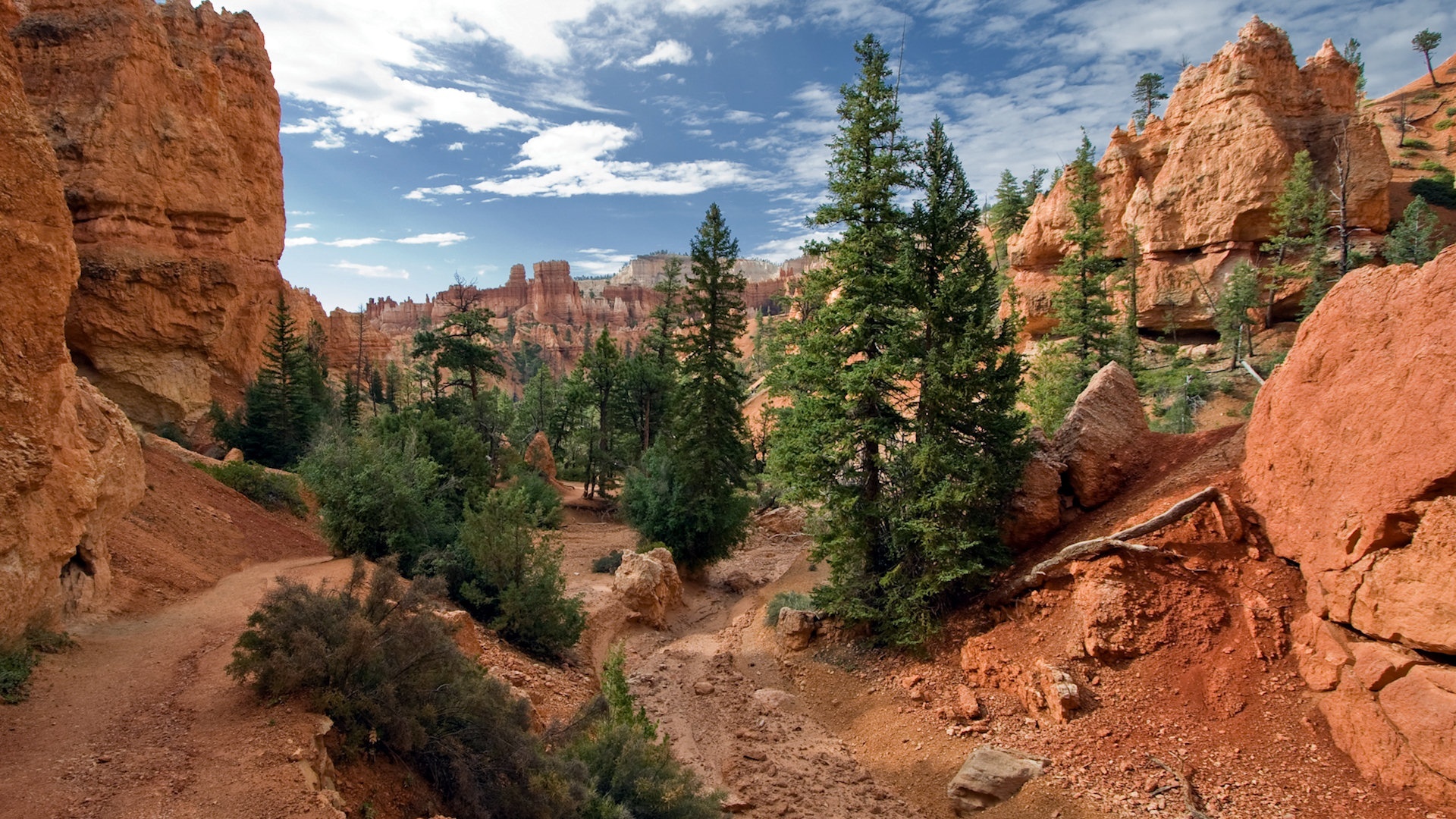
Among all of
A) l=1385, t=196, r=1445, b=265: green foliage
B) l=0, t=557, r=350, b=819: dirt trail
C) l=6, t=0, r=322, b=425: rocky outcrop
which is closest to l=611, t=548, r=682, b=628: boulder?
l=0, t=557, r=350, b=819: dirt trail

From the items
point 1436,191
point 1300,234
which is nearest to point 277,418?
point 1300,234

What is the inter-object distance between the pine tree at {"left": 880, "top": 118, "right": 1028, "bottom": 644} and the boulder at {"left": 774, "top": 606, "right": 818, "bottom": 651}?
218 cm

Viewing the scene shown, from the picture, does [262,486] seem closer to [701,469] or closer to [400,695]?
[701,469]

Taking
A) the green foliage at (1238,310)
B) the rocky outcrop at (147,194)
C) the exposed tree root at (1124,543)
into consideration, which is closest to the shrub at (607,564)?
the exposed tree root at (1124,543)

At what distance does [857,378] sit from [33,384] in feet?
37.0

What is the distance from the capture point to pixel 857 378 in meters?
12.5

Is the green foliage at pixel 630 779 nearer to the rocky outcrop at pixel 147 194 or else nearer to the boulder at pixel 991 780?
the boulder at pixel 991 780

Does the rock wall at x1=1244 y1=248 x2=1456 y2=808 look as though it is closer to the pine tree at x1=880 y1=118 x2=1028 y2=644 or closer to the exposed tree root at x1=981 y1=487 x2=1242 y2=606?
the exposed tree root at x1=981 y1=487 x2=1242 y2=606

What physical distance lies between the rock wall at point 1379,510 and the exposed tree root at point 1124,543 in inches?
26.7

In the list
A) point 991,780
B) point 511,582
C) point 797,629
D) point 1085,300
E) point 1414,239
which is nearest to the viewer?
point 991,780

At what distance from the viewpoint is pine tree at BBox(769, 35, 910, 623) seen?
12867mm

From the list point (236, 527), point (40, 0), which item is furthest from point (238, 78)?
point (236, 527)

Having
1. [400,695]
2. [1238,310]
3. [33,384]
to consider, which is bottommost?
[400,695]

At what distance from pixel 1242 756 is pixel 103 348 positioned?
39.7 m
